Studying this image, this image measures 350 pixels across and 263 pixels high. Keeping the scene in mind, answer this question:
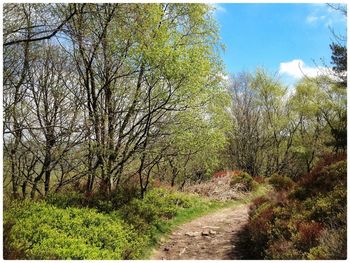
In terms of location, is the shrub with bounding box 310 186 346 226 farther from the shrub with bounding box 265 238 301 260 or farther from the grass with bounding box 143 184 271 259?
the grass with bounding box 143 184 271 259

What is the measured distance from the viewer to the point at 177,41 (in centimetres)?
1159

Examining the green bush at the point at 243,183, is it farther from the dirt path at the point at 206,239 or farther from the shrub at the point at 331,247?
the shrub at the point at 331,247

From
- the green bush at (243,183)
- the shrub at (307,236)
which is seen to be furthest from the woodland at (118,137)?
the green bush at (243,183)

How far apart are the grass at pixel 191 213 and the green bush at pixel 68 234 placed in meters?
0.55

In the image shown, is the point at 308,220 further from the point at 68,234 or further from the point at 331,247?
the point at 68,234

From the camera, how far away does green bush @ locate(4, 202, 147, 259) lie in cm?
740

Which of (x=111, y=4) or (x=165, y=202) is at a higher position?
(x=111, y=4)

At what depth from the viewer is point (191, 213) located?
555 inches

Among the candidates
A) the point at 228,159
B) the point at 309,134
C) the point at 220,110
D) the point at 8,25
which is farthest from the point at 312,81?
the point at 8,25

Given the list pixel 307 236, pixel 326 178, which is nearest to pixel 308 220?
pixel 307 236

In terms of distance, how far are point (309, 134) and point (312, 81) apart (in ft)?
18.7

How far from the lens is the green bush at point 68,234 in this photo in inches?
291

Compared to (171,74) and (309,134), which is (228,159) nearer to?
Result: (309,134)

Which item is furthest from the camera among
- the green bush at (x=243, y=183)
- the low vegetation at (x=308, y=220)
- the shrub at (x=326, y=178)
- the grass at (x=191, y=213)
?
the green bush at (x=243, y=183)
